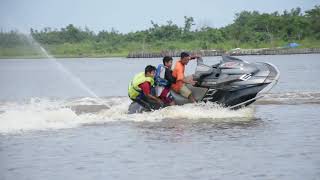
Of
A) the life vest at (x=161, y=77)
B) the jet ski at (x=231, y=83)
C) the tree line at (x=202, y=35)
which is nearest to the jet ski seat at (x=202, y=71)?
the jet ski at (x=231, y=83)

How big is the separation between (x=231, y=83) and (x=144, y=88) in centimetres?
180

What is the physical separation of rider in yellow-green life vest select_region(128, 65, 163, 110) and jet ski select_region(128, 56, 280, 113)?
0.28 metres

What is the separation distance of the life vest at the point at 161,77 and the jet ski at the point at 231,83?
1.16 ft

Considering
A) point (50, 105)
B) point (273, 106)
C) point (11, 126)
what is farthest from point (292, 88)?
point (11, 126)

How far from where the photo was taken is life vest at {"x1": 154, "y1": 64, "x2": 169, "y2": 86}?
15.3 m

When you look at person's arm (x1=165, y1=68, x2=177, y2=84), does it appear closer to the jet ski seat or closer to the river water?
the jet ski seat

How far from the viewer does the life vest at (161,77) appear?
15.3 meters

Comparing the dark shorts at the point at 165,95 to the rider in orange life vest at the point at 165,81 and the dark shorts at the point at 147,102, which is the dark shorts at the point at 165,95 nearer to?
the rider in orange life vest at the point at 165,81

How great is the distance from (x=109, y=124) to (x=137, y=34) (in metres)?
85.5

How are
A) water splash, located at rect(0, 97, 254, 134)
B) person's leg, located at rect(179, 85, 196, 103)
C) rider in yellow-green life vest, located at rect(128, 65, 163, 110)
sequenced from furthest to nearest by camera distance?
person's leg, located at rect(179, 85, 196, 103), rider in yellow-green life vest, located at rect(128, 65, 163, 110), water splash, located at rect(0, 97, 254, 134)

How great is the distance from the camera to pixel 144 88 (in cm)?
1502

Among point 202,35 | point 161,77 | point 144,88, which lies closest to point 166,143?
point 144,88

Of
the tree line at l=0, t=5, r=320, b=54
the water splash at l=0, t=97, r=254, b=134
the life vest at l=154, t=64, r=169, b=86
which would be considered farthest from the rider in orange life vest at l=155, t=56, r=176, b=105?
the tree line at l=0, t=5, r=320, b=54

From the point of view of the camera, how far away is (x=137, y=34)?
9994cm
